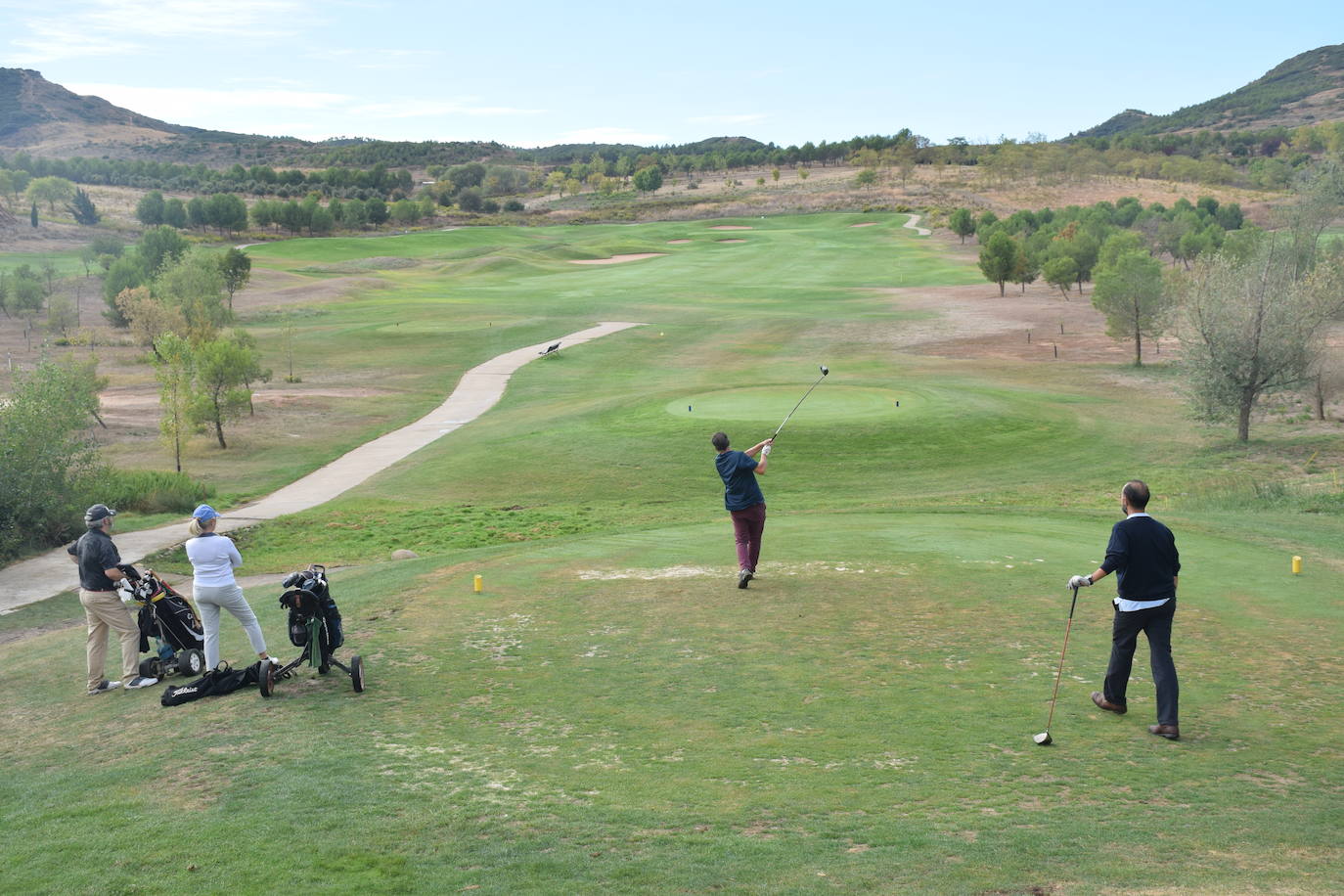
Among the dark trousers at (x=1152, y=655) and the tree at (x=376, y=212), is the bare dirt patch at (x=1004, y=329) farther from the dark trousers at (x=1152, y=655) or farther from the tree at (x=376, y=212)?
the tree at (x=376, y=212)

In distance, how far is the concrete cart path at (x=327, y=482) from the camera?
21.6m

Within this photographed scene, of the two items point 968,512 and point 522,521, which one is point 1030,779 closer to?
point 968,512

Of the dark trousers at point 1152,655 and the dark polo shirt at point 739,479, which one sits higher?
the dark polo shirt at point 739,479

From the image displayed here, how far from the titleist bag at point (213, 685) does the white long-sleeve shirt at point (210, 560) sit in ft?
3.33

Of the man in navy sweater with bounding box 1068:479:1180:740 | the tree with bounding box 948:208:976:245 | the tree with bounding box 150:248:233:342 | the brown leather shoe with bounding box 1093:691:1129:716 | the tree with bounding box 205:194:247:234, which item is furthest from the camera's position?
the tree with bounding box 205:194:247:234

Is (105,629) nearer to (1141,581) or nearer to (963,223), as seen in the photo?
(1141,581)

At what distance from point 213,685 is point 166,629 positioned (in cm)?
151

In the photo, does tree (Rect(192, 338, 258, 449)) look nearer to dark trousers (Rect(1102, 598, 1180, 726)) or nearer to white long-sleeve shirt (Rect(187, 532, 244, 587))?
white long-sleeve shirt (Rect(187, 532, 244, 587))

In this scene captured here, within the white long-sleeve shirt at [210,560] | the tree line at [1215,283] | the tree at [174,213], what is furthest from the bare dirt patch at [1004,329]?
the tree at [174,213]

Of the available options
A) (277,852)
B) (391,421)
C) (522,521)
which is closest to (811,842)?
(277,852)

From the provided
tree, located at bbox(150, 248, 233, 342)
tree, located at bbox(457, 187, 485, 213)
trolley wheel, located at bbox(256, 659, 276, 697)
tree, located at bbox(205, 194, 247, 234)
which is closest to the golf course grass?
trolley wheel, located at bbox(256, 659, 276, 697)

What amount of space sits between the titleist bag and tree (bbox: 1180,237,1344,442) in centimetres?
3734

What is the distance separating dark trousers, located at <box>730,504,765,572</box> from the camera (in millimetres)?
16266

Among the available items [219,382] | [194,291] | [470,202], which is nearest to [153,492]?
[219,382]
